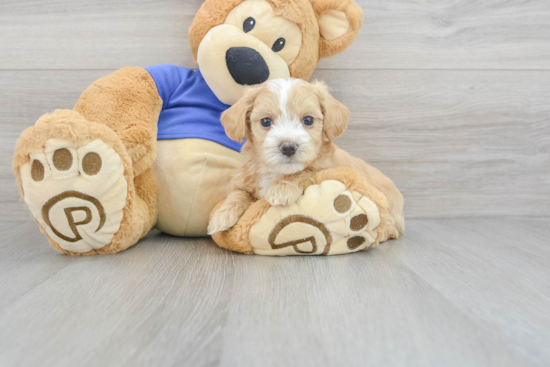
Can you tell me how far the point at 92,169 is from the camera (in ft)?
3.47

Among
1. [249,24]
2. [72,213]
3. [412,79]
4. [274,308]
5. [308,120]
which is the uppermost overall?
[249,24]

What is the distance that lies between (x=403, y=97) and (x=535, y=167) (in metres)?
0.72

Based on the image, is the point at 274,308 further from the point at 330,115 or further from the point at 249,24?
the point at 249,24

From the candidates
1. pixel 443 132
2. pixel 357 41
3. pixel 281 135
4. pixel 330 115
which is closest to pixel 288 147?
pixel 281 135

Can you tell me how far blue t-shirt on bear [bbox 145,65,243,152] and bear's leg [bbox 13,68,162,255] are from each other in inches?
3.9

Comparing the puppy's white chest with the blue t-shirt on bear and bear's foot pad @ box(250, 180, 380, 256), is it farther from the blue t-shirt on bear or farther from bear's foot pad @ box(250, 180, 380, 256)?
the blue t-shirt on bear

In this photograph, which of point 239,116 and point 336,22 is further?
point 336,22

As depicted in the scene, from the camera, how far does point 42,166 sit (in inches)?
40.9

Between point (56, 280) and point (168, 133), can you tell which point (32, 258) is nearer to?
point (56, 280)

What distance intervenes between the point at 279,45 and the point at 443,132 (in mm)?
927

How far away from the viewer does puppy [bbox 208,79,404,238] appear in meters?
1.07

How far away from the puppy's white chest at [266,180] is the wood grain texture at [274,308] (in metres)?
0.22

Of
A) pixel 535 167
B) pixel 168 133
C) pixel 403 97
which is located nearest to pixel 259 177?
pixel 168 133

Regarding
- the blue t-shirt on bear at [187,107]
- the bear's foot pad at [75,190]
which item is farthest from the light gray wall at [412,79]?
the bear's foot pad at [75,190]
